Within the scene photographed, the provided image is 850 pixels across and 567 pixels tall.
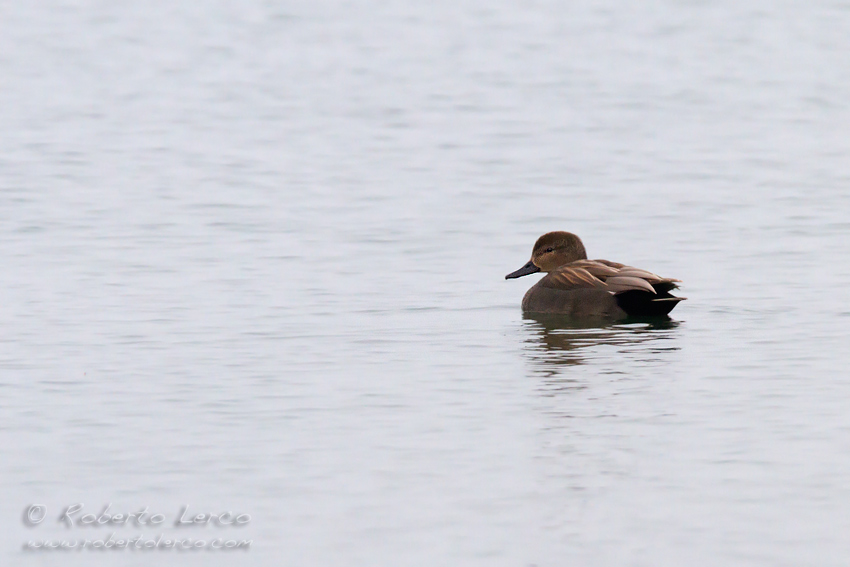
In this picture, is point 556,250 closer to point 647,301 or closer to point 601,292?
point 601,292

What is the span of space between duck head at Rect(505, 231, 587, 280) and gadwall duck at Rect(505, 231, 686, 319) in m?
0.31

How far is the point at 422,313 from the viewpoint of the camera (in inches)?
504

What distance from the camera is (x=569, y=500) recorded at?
7.52 meters

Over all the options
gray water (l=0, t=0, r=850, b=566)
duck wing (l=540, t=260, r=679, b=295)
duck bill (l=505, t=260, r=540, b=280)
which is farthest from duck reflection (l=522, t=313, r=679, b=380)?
duck bill (l=505, t=260, r=540, b=280)

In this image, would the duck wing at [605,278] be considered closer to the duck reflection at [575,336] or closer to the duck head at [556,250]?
the duck reflection at [575,336]


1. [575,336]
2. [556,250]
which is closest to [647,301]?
[575,336]

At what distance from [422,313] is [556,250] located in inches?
70.2

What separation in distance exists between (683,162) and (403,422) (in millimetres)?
12942

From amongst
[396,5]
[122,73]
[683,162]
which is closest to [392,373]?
[683,162]

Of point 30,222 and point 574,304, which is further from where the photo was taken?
point 30,222

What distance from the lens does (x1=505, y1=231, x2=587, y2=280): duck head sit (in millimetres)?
14008

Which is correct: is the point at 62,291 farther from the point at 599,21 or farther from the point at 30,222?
the point at 599,21

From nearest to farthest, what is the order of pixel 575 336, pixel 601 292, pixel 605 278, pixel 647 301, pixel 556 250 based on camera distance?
pixel 575 336 → pixel 647 301 → pixel 601 292 → pixel 605 278 → pixel 556 250

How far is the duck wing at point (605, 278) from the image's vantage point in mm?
12625
